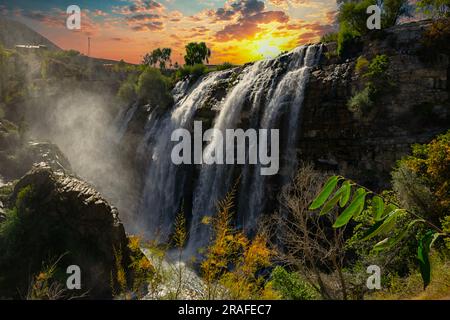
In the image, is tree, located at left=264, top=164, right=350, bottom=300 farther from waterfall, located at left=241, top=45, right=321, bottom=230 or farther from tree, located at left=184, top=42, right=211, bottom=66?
tree, located at left=184, top=42, right=211, bottom=66

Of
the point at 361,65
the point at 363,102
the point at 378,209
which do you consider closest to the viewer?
the point at 378,209

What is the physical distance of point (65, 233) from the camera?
60.7ft

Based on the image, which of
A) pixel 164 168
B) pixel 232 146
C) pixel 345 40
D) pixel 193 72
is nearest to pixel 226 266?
pixel 232 146

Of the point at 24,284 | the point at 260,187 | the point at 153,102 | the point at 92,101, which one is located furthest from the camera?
the point at 92,101

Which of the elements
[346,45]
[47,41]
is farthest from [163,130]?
[47,41]

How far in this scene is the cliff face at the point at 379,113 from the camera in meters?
20.3

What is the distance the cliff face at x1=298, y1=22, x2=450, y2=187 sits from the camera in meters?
20.3

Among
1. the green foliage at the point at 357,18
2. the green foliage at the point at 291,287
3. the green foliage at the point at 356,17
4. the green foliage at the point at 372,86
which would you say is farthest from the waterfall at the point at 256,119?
the green foliage at the point at 291,287

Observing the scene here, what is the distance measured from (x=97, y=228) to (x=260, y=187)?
11349mm

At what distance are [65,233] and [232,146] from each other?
1366cm

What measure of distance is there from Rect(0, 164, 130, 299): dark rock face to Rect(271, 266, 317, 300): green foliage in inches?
376

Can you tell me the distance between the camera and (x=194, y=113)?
31.9m

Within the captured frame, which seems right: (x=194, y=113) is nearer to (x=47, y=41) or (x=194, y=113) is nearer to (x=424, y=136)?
(x=424, y=136)

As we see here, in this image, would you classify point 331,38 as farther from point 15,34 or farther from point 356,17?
point 15,34
